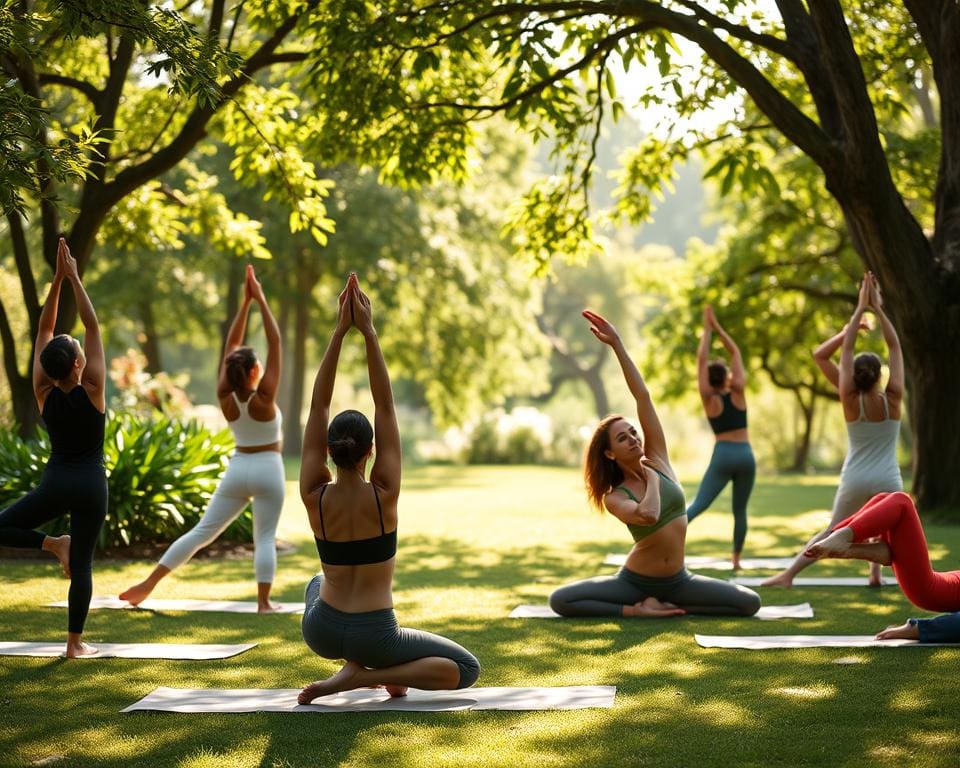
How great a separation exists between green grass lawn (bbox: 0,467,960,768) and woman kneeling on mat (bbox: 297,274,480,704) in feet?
0.88

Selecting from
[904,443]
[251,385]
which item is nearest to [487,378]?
[904,443]

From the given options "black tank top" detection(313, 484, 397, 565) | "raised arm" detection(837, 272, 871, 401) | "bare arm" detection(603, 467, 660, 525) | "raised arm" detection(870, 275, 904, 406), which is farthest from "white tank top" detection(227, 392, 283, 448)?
"raised arm" detection(870, 275, 904, 406)

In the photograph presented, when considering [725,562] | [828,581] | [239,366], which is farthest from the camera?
[725,562]

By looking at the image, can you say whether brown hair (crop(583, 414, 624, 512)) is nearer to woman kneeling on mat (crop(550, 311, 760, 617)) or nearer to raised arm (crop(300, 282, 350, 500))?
woman kneeling on mat (crop(550, 311, 760, 617))

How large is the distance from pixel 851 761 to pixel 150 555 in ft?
28.7

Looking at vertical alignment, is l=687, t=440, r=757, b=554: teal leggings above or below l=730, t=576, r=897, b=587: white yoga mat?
above

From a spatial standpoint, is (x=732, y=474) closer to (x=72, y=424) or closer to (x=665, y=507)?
(x=665, y=507)

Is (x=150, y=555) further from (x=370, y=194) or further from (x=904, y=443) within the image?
(x=904, y=443)

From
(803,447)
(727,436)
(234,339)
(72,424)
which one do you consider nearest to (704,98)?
(727,436)

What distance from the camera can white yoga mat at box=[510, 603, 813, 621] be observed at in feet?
26.2

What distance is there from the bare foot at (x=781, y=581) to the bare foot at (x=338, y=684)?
15.9 ft

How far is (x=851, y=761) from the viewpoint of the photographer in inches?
177

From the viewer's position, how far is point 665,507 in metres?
7.81

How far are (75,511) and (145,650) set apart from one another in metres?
0.96
